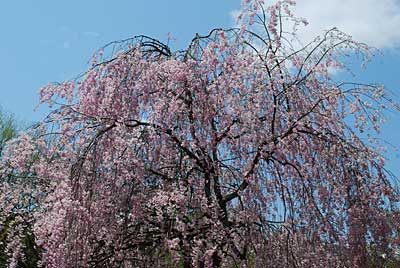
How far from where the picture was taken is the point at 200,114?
13.0 ft

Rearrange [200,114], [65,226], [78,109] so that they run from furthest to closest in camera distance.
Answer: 1. [78,109]
2. [200,114]
3. [65,226]

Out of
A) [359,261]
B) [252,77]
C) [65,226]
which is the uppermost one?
[252,77]

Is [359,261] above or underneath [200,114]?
underneath

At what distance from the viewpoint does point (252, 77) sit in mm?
4062

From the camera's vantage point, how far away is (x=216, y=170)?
389 centimetres

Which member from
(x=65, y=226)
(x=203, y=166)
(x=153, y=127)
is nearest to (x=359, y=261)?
(x=203, y=166)

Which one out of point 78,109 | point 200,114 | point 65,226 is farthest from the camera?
point 78,109

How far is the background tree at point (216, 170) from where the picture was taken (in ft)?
12.2

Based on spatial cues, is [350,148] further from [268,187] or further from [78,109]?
[78,109]

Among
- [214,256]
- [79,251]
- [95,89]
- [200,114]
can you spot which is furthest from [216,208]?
[95,89]

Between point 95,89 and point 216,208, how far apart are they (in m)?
1.30

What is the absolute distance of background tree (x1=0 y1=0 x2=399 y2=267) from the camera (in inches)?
146

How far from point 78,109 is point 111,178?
2.46 feet

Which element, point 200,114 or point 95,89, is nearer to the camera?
point 200,114
